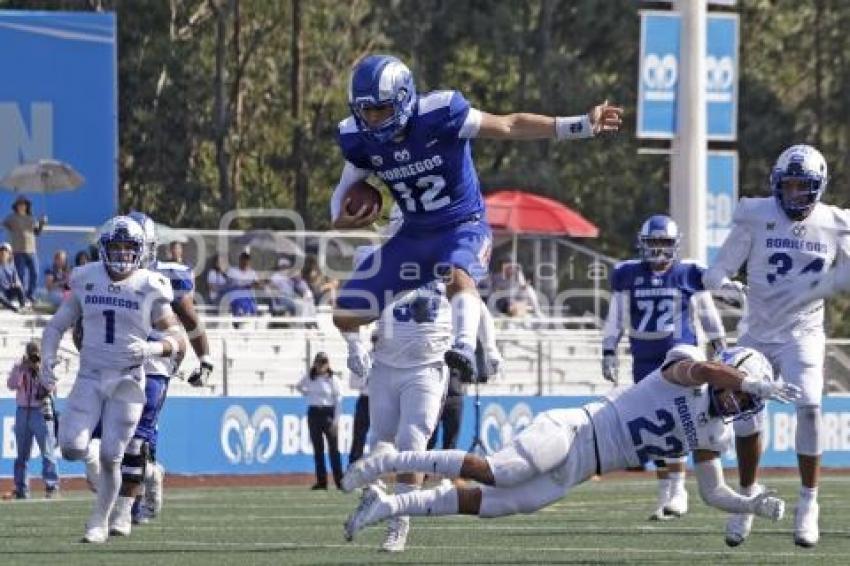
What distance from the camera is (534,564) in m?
12.4

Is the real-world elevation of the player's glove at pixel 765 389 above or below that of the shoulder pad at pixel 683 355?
below

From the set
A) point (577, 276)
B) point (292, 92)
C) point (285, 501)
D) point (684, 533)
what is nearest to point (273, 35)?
point (292, 92)

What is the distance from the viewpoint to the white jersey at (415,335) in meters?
13.9

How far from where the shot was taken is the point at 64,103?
31.6 metres

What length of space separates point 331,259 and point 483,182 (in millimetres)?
11029

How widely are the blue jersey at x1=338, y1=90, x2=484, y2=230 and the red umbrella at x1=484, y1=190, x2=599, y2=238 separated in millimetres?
22532

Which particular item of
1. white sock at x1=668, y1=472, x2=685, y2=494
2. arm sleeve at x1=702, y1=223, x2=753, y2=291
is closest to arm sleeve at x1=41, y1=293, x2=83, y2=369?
arm sleeve at x1=702, y1=223, x2=753, y2=291

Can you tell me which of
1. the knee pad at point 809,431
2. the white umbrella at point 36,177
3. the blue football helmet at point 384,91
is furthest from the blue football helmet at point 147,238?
the white umbrella at point 36,177

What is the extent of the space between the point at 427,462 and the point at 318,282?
21349mm

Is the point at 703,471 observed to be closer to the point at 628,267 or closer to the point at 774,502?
the point at 774,502

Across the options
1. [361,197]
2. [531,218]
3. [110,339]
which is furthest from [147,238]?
[531,218]

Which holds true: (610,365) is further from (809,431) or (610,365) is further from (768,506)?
(768,506)

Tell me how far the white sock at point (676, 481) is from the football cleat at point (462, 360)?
562cm

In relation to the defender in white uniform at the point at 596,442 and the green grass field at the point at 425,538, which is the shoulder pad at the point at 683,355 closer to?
the defender in white uniform at the point at 596,442
